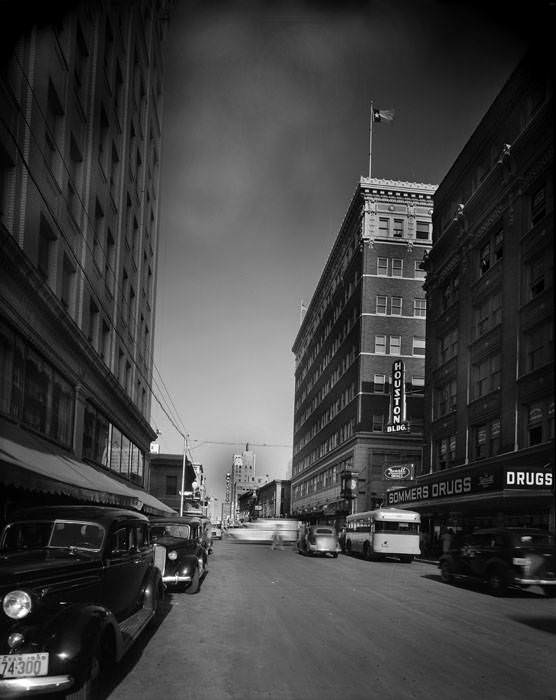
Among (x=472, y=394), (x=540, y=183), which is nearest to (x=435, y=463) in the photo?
(x=472, y=394)

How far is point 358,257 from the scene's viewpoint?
63.9 m

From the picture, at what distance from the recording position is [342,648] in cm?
974

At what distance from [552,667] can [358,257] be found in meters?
56.6

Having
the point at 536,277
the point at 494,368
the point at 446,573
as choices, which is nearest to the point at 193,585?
the point at 446,573

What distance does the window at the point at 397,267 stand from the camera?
204 ft

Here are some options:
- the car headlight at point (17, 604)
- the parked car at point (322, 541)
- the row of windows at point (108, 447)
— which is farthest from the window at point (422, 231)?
the car headlight at point (17, 604)

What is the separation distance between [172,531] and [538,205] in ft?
74.7

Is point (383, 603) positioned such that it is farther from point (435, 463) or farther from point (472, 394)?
point (435, 463)

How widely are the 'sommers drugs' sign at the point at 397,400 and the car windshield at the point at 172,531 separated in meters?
35.1

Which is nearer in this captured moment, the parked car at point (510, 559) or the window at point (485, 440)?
the parked car at point (510, 559)

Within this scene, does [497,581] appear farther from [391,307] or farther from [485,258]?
[391,307]

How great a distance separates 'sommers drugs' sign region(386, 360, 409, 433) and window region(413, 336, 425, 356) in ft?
29.4

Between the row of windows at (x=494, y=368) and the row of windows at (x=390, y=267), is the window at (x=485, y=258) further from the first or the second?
the row of windows at (x=390, y=267)

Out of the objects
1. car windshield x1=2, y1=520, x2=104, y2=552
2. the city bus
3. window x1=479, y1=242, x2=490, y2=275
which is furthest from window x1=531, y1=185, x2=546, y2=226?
car windshield x1=2, y1=520, x2=104, y2=552
